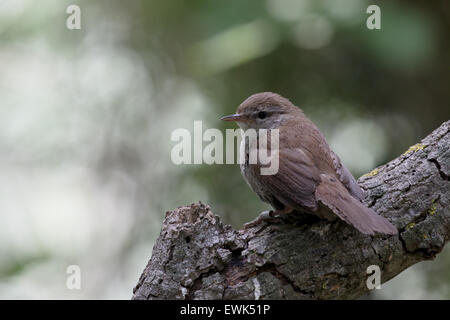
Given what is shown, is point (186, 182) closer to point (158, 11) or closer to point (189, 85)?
point (189, 85)

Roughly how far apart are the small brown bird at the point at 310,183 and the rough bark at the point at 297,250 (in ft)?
0.44

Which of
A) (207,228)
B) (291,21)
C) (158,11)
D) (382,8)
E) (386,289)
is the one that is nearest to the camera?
(207,228)

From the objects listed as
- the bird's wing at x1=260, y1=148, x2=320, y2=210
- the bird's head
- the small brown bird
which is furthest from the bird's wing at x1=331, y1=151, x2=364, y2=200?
the bird's head

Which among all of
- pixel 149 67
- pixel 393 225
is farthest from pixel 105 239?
pixel 393 225

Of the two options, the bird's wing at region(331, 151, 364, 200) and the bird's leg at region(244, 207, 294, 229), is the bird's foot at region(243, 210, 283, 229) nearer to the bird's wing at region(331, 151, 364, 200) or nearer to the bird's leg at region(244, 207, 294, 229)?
the bird's leg at region(244, 207, 294, 229)

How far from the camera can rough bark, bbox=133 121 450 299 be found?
120 inches

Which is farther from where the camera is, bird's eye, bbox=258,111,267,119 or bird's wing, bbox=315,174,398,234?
bird's eye, bbox=258,111,267,119

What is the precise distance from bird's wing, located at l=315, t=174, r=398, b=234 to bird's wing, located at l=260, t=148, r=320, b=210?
0.06m

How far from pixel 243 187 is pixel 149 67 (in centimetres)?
163

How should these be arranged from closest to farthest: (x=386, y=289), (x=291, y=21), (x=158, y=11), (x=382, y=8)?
(x=291, y=21), (x=382, y=8), (x=386, y=289), (x=158, y=11)

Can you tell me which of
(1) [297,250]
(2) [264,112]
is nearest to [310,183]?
(1) [297,250]

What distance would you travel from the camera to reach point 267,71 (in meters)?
5.53

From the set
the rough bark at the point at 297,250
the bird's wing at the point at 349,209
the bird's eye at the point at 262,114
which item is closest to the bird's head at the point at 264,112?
the bird's eye at the point at 262,114

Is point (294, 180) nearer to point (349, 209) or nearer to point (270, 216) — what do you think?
point (270, 216)
